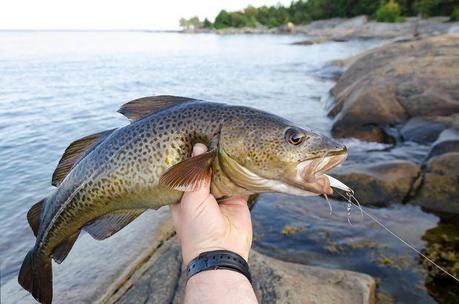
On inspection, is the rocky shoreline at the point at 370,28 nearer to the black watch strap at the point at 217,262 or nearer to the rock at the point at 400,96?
the rock at the point at 400,96

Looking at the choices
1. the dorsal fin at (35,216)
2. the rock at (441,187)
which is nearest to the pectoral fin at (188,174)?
the dorsal fin at (35,216)

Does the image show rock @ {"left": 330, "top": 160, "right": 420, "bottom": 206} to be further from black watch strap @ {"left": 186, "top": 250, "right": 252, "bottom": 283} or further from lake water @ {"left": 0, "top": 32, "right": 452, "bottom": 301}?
black watch strap @ {"left": 186, "top": 250, "right": 252, "bottom": 283}

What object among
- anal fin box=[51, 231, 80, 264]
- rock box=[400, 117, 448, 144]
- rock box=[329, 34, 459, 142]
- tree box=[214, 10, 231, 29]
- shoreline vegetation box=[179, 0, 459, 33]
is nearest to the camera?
anal fin box=[51, 231, 80, 264]

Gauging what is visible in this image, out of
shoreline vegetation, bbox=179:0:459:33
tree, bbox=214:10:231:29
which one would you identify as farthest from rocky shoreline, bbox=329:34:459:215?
tree, bbox=214:10:231:29

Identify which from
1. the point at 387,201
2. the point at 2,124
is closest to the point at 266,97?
the point at 2,124

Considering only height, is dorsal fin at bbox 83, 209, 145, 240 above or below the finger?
below

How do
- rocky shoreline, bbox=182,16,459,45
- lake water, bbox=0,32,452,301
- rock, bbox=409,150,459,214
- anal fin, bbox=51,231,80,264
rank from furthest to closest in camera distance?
rocky shoreline, bbox=182,16,459,45, lake water, bbox=0,32,452,301, rock, bbox=409,150,459,214, anal fin, bbox=51,231,80,264
